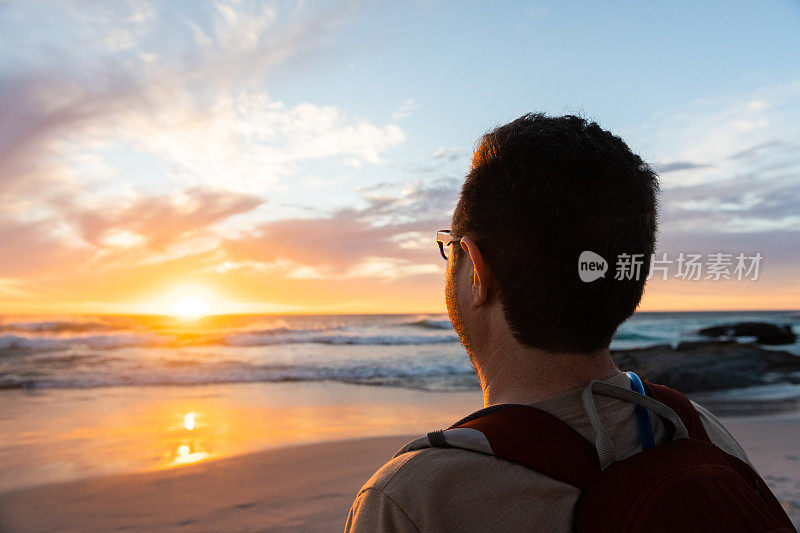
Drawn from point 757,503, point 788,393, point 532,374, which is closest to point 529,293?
point 532,374

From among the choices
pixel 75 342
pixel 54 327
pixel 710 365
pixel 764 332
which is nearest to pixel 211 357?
pixel 75 342

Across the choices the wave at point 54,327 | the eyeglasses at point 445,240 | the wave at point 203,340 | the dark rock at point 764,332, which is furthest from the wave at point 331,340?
the eyeglasses at point 445,240

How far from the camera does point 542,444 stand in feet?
3.11

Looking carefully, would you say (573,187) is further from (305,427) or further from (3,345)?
(3,345)

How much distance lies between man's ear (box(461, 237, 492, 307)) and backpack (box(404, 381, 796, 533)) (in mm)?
245

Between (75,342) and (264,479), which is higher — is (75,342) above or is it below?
above

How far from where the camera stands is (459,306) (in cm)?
126

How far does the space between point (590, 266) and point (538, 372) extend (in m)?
0.24

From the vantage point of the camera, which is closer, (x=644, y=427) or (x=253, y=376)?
(x=644, y=427)

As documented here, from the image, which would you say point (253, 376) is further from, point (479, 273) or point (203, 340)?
point (479, 273)

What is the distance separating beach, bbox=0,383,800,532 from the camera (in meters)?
4.58

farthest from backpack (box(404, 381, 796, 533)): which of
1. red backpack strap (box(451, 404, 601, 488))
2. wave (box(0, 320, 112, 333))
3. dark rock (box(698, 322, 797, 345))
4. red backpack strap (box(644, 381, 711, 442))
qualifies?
wave (box(0, 320, 112, 333))

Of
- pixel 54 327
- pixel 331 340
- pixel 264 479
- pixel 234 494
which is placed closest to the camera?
pixel 234 494

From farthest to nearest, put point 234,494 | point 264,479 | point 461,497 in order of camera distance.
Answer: point 264,479 < point 234,494 < point 461,497
